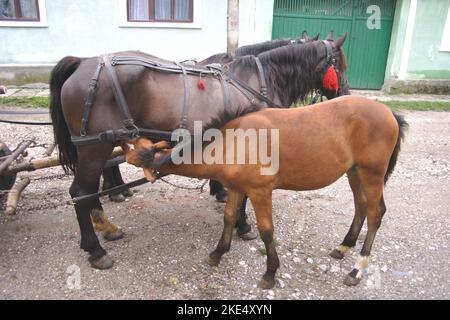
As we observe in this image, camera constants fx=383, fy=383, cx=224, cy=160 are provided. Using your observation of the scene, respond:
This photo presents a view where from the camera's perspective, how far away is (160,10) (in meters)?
9.88

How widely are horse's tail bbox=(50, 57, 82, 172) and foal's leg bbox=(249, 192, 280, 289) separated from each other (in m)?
1.66

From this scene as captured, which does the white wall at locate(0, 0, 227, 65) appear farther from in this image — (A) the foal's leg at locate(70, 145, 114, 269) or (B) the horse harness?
(A) the foal's leg at locate(70, 145, 114, 269)

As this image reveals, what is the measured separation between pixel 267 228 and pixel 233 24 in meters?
7.95

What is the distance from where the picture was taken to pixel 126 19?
9.52 meters

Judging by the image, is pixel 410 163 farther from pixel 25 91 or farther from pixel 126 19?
pixel 25 91

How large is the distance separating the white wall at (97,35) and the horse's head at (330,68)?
21.1 feet

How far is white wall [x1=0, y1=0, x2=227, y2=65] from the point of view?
930cm

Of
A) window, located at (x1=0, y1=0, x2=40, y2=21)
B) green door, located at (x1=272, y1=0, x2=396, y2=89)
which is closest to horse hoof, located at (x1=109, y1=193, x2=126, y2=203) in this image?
window, located at (x1=0, y1=0, x2=40, y2=21)

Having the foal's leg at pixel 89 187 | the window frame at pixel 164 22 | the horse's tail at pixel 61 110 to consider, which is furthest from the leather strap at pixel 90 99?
the window frame at pixel 164 22

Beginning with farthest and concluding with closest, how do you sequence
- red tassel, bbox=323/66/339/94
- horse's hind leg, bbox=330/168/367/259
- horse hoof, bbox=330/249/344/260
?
red tassel, bbox=323/66/339/94
horse hoof, bbox=330/249/344/260
horse's hind leg, bbox=330/168/367/259

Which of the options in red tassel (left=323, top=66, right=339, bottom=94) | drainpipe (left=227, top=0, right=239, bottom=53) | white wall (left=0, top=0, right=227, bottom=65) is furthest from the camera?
drainpipe (left=227, top=0, right=239, bottom=53)

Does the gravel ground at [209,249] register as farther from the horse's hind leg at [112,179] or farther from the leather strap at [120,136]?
the leather strap at [120,136]

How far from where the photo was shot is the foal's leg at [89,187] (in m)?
2.96

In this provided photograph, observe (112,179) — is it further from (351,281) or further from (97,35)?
(97,35)
